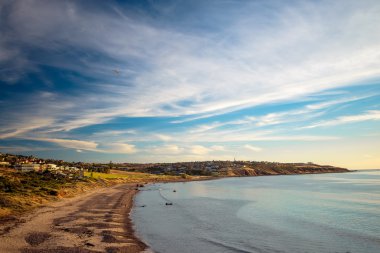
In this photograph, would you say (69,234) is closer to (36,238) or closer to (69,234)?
(69,234)

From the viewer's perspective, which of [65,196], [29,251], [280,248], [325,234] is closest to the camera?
[29,251]

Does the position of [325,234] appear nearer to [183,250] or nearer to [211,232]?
[211,232]

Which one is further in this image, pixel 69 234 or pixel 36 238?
pixel 69 234

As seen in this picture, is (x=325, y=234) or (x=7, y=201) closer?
(x=325, y=234)

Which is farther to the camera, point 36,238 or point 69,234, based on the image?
point 69,234

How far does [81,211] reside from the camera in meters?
37.1

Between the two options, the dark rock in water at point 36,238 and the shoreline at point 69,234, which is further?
the dark rock in water at point 36,238

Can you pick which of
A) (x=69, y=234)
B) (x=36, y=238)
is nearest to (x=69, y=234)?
(x=69, y=234)

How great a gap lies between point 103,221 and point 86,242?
9.62m

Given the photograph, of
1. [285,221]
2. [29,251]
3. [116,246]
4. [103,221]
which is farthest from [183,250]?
[285,221]

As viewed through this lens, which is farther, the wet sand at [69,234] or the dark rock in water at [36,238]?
the dark rock in water at [36,238]

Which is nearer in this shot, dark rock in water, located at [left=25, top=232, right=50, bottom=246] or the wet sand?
the wet sand

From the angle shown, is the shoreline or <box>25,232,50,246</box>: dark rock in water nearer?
the shoreline

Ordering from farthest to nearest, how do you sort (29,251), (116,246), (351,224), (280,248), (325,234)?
1. (351,224)
2. (325,234)
3. (280,248)
4. (116,246)
5. (29,251)
